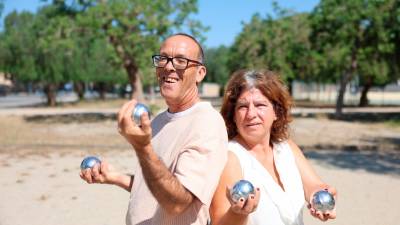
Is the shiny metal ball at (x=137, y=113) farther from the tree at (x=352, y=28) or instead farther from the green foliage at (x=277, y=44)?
the green foliage at (x=277, y=44)

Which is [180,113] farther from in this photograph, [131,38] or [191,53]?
[131,38]

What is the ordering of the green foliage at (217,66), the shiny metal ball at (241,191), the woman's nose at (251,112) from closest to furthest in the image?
the shiny metal ball at (241,191) → the woman's nose at (251,112) → the green foliage at (217,66)

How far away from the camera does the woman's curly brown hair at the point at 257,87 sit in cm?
256

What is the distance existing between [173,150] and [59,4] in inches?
942

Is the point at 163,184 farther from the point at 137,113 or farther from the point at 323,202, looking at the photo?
the point at 323,202

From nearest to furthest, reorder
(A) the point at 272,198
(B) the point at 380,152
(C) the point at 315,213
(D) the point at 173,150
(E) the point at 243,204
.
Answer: (E) the point at 243,204, (D) the point at 173,150, (C) the point at 315,213, (A) the point at 272,198, (B) the point at 380,152

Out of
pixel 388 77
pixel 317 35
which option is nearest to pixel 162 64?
pixel 317 35

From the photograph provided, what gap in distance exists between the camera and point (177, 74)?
2.12 metres

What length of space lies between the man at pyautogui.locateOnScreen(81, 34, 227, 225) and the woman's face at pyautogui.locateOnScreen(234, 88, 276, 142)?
359 millimetres

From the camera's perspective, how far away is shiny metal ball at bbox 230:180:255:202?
1858mm

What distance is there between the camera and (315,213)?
7.22 feet

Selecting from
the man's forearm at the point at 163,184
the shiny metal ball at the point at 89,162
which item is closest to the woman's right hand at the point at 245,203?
the man's forearm at the point at 163,184

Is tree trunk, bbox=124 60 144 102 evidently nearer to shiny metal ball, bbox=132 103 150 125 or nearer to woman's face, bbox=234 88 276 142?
woman's face, bbox=234 88 276 142

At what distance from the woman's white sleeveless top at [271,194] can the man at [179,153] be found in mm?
353
